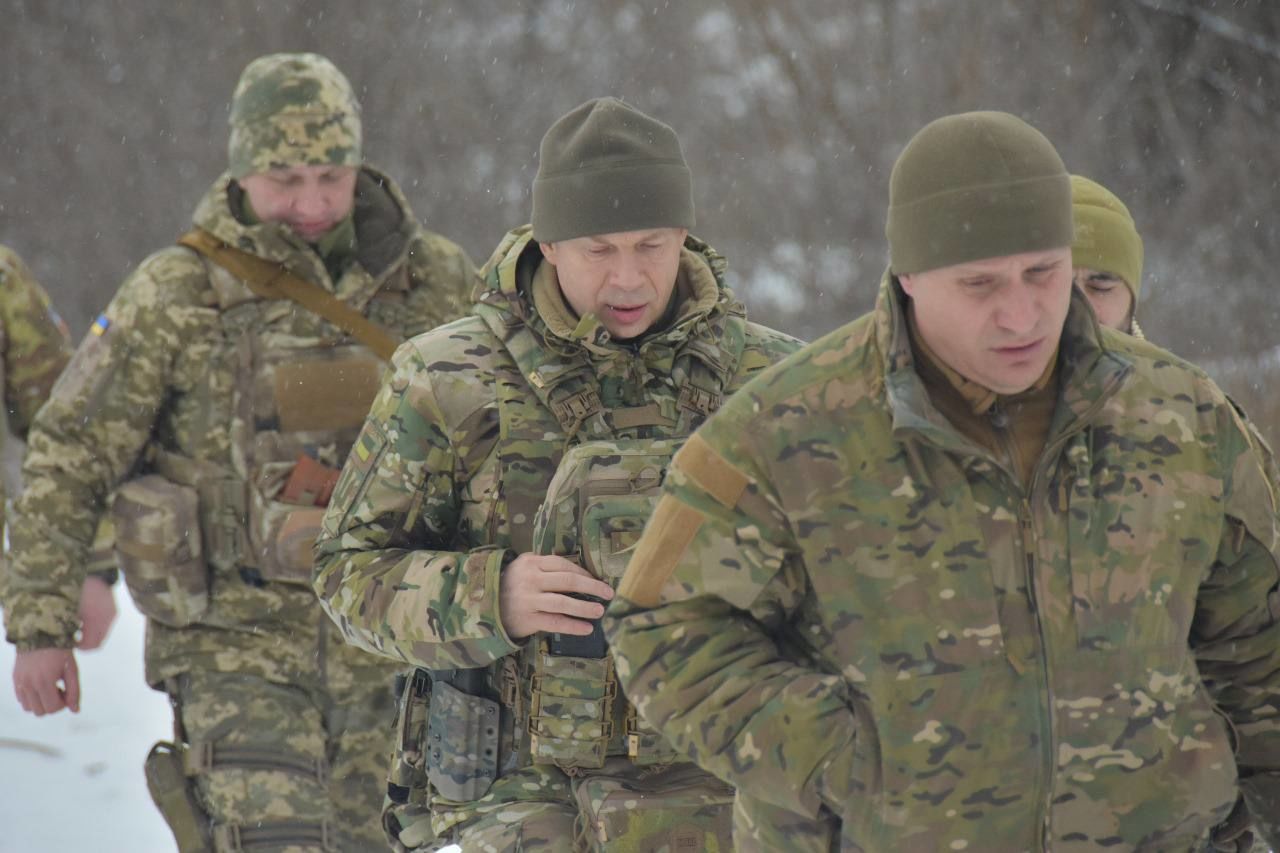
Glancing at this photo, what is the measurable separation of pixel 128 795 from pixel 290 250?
3.10 meters

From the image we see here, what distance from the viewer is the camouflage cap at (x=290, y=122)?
5.48 metres

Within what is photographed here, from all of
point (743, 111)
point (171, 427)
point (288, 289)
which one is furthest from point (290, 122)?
point (743, 111)

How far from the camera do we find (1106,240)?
4375 millimetres

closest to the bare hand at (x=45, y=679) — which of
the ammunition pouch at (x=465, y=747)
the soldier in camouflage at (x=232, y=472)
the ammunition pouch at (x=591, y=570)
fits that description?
the soldier in camouflage at (x=232, y=472)

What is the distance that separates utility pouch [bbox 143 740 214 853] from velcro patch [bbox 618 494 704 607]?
2.69 metres

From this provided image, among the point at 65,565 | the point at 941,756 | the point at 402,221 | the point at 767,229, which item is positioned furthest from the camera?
the point at 767,229

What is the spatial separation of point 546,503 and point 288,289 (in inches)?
80.9

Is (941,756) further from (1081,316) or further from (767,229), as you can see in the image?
(767,229)

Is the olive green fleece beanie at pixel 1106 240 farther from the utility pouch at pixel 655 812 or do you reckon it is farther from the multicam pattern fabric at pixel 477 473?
the utility pouch at pixel 655 812

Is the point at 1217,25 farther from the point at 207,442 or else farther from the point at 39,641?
the point at 39,641

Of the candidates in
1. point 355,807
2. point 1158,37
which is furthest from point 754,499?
point 1158,37

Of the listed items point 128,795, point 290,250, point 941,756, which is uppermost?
point 290,250

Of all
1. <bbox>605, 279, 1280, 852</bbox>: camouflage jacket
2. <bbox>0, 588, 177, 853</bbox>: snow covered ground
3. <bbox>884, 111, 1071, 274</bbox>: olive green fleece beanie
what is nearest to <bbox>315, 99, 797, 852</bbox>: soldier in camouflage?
<bbox>605, 279, 1280, 852</bbox>: camouflage jacket

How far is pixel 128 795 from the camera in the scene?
7465 millimetres
